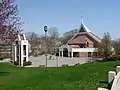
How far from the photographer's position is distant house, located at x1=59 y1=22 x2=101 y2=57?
2419 inches

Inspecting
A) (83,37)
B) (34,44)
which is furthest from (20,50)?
(34,44)

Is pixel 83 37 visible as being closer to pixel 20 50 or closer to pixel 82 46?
pixel 82 46

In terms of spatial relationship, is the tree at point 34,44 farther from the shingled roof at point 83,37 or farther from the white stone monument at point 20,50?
the white stone monument at point 20,50

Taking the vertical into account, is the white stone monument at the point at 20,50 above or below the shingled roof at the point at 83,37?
below

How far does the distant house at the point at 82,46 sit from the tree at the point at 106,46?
287cm

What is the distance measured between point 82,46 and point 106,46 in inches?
440

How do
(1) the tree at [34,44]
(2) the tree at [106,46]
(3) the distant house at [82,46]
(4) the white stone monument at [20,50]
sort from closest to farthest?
(4) the white stone monument at [20,50] → (2) the tree at [106,46] → (3) the distant house at [82,46] → (1) the tree at [34,44]

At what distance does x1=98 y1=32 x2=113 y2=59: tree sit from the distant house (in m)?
2.87

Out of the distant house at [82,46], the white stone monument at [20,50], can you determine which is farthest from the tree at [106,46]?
the white stone monument at [20,50]

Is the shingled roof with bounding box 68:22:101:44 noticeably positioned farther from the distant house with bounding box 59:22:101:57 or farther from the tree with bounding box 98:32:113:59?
the tree with bounding box 98:32:113:59

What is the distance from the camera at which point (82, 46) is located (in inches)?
2621

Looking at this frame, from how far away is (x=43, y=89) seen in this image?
11.5 meters

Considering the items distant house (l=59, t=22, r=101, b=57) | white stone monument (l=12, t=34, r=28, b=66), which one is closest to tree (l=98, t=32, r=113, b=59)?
distant house (l=59, t=22, r=101, b=57)

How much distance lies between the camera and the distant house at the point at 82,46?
6144cm
